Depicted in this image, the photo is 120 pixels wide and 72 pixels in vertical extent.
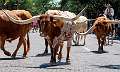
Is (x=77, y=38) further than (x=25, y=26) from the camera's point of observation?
Yes

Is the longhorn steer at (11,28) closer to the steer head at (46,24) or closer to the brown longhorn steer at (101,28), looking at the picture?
the steer head at (46,24)

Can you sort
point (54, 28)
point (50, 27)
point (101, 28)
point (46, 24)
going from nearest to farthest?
1. point (46, 24)
2. point (50, 27)
3. point (54, 28)
4. point (101, 28)

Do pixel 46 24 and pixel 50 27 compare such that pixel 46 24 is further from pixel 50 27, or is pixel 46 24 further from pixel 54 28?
pixel 54 28

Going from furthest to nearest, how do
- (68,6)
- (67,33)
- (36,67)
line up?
(68,6) → (67,33) → (36,67)

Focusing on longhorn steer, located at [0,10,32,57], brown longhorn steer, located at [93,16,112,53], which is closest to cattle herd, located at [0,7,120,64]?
longhorn steer, located at [0,10,32,57]

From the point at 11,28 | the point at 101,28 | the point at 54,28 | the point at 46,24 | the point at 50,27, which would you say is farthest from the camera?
the point at 101,28

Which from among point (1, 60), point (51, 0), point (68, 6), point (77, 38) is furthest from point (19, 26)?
point (51, 0)

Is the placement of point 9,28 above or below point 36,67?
above

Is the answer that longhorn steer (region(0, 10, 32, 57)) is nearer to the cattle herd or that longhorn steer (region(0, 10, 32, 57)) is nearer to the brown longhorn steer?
the cattle herd

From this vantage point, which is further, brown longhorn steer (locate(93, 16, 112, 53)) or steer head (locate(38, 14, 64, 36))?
brown longhorn steer (locate(93, 16, 112, 53))

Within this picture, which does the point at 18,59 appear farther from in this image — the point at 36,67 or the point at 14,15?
the point at 36,67

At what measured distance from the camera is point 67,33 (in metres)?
17.4

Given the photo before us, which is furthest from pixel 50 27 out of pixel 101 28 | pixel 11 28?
pixel 101 28

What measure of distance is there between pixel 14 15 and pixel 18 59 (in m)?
1.58
